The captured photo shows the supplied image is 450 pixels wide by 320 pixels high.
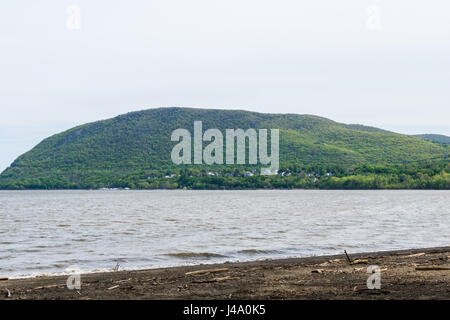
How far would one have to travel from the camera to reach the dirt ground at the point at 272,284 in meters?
10.9

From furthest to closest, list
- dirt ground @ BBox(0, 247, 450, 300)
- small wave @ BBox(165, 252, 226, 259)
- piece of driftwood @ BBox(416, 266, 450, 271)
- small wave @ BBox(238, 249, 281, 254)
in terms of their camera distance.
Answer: small wave @ BBox(238, 249, 281, 254), small wave @ BBox(165, 252, 226, 259), piece of driftwood @ BBox(416, 266, 450, 271), dirt ground @ BBox(0, 247, 450, 300)

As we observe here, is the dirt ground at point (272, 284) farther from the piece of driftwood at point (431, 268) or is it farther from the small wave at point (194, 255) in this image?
the small wave at point (194, 255)

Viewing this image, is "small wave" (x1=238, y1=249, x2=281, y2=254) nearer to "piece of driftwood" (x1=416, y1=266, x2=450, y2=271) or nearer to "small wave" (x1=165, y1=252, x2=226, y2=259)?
"small wave" (x1=165, y1=252, x2=226, y2=259)

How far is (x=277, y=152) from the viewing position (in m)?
197

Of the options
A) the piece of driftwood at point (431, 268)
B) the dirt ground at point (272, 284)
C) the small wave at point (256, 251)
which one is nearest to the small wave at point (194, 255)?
the small wave at point (256, 251)

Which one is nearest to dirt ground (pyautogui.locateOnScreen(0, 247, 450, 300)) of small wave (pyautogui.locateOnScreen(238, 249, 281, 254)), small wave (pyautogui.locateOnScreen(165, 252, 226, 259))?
small wave (pyautogui.locateOnScreen(165, 252, 226, 259))

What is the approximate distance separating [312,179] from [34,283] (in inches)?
6400

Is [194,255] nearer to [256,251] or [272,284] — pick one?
[256,251]

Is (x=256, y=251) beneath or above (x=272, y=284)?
beneath

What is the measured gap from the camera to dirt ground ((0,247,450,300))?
1088 centimetres

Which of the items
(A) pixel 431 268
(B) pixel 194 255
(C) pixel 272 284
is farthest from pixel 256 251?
(C) pixel 272 284

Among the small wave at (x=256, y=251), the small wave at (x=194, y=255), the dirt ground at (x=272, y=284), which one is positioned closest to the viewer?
the dirt ground at (x=272, y=284)

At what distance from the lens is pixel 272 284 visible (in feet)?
41.3
